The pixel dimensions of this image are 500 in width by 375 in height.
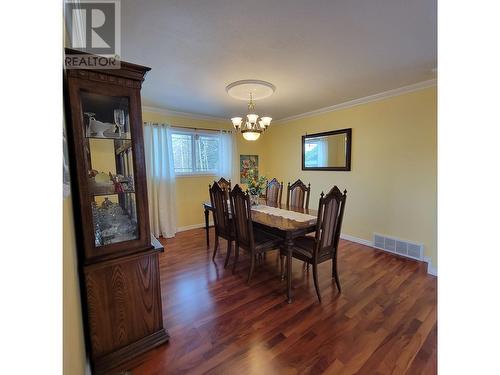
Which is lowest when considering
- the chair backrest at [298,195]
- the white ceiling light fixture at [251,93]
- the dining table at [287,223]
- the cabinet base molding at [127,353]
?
the cabinet base molding at [127,353]

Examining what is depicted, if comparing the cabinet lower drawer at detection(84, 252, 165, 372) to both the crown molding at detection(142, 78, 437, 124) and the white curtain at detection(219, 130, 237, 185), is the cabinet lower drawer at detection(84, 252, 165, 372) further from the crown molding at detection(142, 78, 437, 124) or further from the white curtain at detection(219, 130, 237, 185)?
the white curtain at detection(219, 130, 237, 185)

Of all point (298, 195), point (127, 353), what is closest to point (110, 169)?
point (127, 353)

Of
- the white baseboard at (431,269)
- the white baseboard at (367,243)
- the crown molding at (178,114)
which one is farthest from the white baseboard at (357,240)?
the crown molding at (178,114)

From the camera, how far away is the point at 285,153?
4.95m

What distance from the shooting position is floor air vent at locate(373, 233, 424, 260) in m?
3.02

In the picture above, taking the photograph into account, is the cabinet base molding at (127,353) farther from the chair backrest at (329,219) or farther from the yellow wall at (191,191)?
the yellow wall at (191,191)

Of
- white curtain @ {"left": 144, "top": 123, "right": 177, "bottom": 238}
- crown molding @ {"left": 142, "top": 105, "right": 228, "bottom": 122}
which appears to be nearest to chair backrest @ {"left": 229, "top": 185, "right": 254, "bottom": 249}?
white curtain @ {"left": 144, "top": 123, "right": 177, "bottom": 238}

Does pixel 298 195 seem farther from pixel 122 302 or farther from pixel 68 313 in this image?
pixel 68 313

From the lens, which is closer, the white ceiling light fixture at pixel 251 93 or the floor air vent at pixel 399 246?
the white ceiling light fixture at pixel 251 93

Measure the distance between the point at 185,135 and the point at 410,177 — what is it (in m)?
3.84

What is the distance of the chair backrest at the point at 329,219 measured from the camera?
2031 millimetres

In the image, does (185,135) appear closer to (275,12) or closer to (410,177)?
(275,12)

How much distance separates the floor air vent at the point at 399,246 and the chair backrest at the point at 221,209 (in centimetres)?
234
